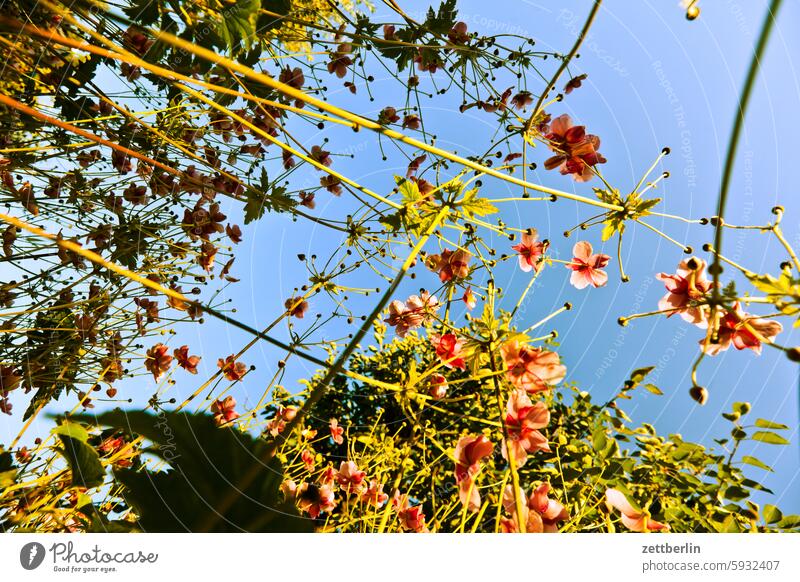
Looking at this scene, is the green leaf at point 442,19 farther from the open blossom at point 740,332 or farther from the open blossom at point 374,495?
the open blossom at point 374,495

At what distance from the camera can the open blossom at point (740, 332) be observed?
47 centimetres

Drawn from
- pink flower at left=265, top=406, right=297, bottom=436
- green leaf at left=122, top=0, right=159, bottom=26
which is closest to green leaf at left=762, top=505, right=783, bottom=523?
pink flower at left=265, top=406, right=297, bottom=436

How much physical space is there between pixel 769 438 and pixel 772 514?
0.63 ft

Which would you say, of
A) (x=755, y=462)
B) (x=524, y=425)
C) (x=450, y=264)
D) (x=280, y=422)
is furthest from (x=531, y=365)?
(x=280, y=422)

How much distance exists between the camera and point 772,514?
701 mm

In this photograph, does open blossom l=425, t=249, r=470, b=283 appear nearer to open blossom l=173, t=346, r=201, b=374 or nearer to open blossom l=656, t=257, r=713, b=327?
open blossom l=656, t=257, r=713, b=327

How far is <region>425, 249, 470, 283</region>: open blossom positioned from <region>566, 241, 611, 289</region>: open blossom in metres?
0.18

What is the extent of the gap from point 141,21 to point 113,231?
0.51 metres

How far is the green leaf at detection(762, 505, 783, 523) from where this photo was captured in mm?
692

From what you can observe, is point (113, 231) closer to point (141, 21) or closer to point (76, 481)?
point (141, 21)

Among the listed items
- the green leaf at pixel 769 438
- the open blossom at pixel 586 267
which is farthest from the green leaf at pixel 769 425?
the open blossom at pixel 586 267

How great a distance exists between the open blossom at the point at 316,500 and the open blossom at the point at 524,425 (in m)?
0.49
